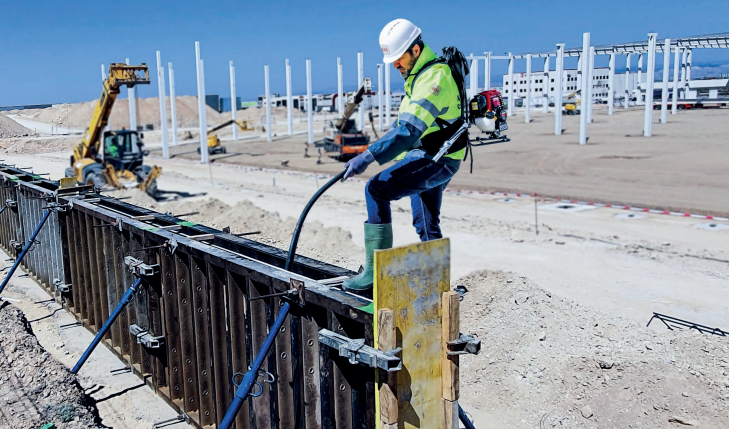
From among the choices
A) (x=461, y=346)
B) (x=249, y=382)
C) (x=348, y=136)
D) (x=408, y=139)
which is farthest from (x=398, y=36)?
(x=348, y=136)

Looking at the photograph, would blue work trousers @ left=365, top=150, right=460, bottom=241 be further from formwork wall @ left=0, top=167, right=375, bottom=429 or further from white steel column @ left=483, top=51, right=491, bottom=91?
white steel column @ left=483, top=51, right=491, bottom=91

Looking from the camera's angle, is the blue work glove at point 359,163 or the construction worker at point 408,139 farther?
the construction worker at point 408,139

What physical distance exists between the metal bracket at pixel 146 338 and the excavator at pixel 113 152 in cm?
1324

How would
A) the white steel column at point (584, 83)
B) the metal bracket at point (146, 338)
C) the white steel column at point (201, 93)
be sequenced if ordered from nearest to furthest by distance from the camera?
the metal bracket at point (146, 338) → the white steel column at point (201, 93) → the white steel column at point (584, 83)

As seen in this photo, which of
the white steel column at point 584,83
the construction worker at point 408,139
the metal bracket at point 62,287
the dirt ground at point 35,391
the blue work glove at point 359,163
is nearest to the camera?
the blue work glove at point 359,163

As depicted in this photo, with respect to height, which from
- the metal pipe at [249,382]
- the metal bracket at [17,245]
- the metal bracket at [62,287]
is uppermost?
the metal pipe at [249,382]

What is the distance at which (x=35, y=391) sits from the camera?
571 cm

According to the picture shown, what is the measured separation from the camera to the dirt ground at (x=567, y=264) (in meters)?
5.72

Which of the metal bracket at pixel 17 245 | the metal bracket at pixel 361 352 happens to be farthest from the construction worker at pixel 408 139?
the metal bracket at pixel 17 245

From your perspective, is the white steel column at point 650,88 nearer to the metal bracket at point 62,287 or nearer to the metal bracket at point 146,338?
the metal bracket at point 62,287

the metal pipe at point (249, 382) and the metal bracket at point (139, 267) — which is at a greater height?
the metal bracket at point (139, 267)

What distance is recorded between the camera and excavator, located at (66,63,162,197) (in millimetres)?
18484

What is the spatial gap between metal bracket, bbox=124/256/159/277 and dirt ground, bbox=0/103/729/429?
3.79 feet

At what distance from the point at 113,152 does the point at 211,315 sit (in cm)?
1544
